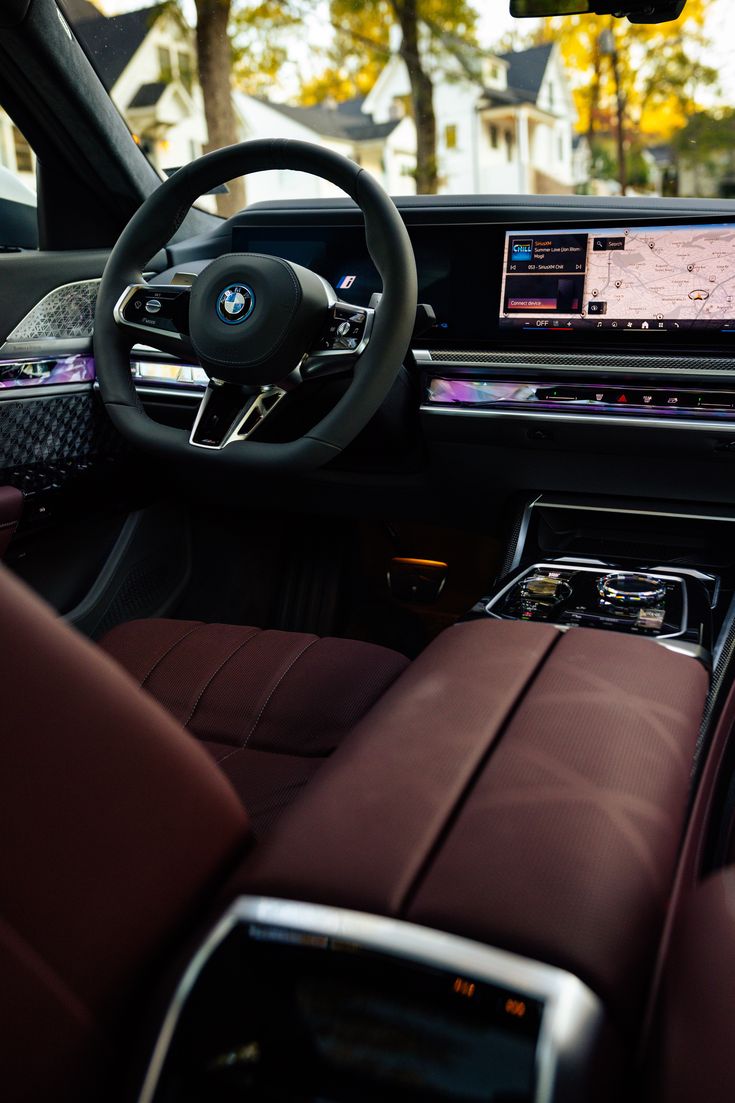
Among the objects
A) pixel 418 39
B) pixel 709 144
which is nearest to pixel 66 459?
pixel 418 39

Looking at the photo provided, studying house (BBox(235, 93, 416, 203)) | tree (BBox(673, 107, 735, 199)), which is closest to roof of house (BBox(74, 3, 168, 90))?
house (BBox(235, 93, 416, 203))

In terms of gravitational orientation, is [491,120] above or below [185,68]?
below

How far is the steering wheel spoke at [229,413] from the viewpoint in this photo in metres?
1.69

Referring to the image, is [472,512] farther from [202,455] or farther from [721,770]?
[721,770]

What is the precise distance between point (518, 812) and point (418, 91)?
11280mm

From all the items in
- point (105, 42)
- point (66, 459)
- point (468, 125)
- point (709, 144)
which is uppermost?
point (468, 125)

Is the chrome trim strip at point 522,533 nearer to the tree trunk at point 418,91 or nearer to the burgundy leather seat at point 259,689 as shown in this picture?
the burgundy leather seat at point 259,689

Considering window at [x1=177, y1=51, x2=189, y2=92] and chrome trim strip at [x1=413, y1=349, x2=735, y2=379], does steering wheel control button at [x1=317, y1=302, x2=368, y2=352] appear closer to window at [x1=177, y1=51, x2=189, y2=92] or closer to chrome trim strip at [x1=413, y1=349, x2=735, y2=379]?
chrome trim strip at [x1=413, y1=349, x2=735, y2=379]

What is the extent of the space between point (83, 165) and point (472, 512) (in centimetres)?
123

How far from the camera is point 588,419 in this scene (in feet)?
6.74

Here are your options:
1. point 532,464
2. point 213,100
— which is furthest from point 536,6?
point 213,100

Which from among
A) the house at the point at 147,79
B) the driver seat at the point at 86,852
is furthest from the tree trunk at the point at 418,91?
the driver seat at the point at 86,852

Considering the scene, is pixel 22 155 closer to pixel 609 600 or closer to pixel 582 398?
pixel 582 398

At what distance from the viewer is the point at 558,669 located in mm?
985
